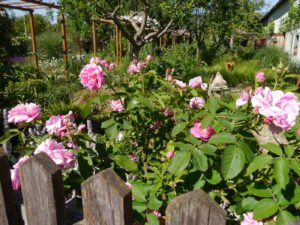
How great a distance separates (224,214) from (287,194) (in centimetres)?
32

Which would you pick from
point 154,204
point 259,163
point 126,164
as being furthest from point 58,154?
point 259,163

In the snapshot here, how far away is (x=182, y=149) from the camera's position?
0.93 metres

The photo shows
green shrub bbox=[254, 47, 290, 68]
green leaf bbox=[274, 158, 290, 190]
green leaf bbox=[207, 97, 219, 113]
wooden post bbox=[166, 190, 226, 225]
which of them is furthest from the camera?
green shrub bbox=[254, 47, 290, 68]

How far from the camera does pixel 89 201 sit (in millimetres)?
785

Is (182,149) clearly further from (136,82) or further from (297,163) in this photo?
(136,82)

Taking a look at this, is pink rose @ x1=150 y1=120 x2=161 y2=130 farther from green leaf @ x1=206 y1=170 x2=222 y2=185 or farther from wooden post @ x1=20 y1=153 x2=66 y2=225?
wooden post @ x1=20 y1=153 x2=66 y2=225

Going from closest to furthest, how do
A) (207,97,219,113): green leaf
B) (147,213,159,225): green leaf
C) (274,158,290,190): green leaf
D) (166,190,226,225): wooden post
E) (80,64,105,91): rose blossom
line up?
(166,190,226,225): wooden post, (274,158,290,190): green leaf, (147,213,159,225): green leaf, (207,97,219,113): green leaf, (80,64,105,91): rose blossom

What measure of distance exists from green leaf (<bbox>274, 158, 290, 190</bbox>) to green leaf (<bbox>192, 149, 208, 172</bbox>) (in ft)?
0.61

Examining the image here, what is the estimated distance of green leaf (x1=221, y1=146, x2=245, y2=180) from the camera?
2.71 feet

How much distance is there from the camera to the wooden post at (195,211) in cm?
64

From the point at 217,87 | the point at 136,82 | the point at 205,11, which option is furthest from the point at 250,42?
the point at 136,82

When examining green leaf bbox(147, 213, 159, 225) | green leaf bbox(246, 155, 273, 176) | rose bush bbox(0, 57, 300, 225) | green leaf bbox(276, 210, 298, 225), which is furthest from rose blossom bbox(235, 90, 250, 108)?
green leaf bbox(147, 213, 159, 225)

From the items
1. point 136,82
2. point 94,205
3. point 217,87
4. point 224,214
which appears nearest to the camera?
point 224,214

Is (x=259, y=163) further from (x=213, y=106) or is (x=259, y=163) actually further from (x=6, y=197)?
(x=6, y=197)
